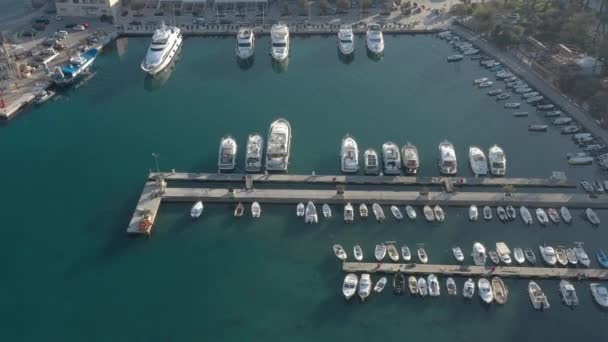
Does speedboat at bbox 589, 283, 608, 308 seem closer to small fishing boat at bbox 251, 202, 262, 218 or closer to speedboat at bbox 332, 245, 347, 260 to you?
speedboat at bbox 332, 245, 347, 260

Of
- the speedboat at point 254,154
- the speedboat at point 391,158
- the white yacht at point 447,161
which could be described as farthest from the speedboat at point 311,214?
the white yacht at point 447,161

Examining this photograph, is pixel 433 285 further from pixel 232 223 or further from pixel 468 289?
pixel 232 223

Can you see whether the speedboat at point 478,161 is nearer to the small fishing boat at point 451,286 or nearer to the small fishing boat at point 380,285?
the small fishing boat at point 451,286

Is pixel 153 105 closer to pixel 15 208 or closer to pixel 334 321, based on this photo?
pixel 15 208

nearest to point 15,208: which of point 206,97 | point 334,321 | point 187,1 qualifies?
point 206,97

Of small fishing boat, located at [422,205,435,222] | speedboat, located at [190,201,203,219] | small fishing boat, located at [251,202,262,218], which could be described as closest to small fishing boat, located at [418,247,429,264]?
small fishing boat, located at [422,205,435,222]

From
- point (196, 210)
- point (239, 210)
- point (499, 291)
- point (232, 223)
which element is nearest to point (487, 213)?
point (499, 291)
